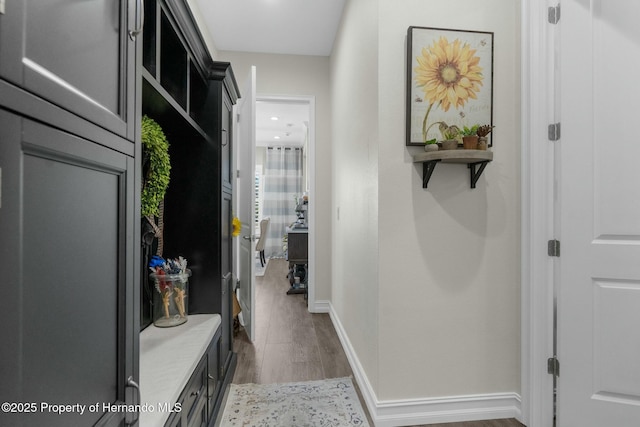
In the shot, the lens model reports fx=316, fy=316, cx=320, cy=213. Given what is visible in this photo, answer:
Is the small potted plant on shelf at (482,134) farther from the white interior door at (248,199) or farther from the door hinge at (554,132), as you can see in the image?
the white interior door at (248,199)

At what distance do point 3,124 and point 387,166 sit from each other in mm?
1484

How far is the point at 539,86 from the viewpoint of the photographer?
165cm

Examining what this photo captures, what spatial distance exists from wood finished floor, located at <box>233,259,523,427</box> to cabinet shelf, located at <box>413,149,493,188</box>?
134 centimetres

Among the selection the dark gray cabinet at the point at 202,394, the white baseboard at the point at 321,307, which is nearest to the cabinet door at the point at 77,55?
the dark gray cabinet at the point at 202,394

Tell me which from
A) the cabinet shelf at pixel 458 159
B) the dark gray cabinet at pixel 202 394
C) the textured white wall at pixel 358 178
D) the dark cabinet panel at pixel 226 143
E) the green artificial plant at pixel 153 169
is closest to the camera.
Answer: the dark gray cabinet at pixel 202 394

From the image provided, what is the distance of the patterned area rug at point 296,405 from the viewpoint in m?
1.73

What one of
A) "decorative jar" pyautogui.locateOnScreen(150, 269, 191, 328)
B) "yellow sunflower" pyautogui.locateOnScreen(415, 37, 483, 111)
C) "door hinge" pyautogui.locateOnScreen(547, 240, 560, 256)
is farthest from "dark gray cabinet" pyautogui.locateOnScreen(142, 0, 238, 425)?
"door hinge" pyautogui.locateOnScreen(547, 240, 560, 256)

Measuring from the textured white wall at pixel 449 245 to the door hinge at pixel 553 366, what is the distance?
17cm

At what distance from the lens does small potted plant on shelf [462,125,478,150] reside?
159 centimetres

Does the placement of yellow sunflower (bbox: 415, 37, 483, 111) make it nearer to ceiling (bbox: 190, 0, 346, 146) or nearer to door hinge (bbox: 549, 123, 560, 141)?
door hinge (bbox: 549, 123, 560, 141)

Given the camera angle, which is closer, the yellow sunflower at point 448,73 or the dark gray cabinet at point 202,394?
the dark gray cabinet at point 202,394

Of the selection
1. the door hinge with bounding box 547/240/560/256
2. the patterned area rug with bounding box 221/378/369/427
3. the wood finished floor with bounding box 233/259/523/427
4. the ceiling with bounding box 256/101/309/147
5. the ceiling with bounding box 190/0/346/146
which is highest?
the ceiling with bounding box 190/0/346/146

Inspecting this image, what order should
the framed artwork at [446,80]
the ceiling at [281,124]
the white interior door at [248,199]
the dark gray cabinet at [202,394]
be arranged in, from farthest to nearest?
the ceiling at [281,124] → the white interior door at [248,199] → the framed artwork at [446,80] → the dark gray cabinet at [202,394]

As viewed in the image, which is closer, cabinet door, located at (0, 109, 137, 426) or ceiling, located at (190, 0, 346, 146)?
cabinet door, located at (0, 109, 137, 426)
